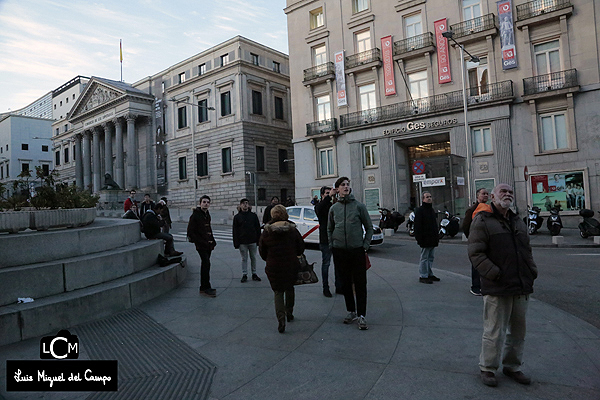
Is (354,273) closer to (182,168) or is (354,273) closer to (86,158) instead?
(182,168)

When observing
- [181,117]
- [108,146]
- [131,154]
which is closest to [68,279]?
[181,117]

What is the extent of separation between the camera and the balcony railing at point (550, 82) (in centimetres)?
2055

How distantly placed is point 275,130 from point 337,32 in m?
15.0

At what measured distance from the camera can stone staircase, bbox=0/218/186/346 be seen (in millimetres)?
5094

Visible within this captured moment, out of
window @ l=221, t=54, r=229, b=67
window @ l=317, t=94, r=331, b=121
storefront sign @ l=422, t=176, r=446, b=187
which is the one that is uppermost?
window @ l=221, t=54, r=229, b=67

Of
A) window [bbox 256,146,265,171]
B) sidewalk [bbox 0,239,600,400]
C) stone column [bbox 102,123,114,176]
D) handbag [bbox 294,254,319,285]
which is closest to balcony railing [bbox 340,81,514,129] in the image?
window [bbox 256,146,265,171]

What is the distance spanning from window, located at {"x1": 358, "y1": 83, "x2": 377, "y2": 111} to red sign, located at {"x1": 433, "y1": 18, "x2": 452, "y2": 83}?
195 inches

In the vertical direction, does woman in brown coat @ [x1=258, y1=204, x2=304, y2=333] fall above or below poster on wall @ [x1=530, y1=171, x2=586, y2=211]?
below

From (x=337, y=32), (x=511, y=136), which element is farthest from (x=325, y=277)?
(x=337, y=32)

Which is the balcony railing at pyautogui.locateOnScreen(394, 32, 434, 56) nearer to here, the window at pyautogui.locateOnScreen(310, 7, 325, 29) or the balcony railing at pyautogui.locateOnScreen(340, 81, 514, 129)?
the balcony railing at pyautogui.locateOnScreen(340, 81, 514, 129)

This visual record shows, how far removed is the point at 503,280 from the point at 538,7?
80.6ft

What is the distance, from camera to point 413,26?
26.3 metres

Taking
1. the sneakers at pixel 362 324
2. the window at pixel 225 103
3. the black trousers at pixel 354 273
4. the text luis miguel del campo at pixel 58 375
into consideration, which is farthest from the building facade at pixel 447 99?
the text luis miguel del campo at pixel 58 375

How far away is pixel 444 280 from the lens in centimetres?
800
